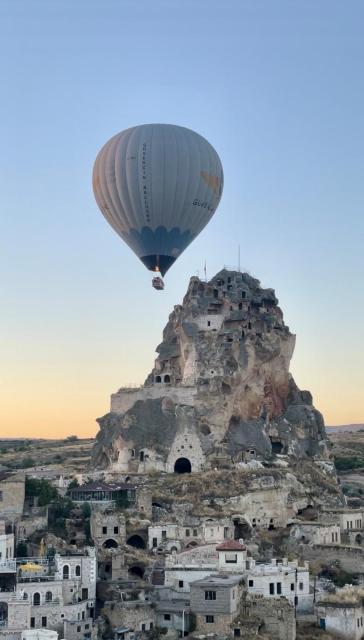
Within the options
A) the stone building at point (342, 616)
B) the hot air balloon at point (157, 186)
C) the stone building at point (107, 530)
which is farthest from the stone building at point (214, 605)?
the hot air balloon at point (157, 186)

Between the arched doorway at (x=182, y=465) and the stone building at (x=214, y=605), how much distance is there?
19.6 m

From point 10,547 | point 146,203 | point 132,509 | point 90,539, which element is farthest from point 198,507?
point 146,203

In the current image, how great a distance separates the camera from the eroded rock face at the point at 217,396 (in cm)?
6881

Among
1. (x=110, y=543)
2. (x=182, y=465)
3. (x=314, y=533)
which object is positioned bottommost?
(x=110, y=543)

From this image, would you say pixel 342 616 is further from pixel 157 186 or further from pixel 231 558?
pixel 157 186

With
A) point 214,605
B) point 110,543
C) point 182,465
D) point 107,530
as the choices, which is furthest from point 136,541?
point 214,605

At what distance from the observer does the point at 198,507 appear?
2425 inches

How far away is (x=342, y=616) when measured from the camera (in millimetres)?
49812

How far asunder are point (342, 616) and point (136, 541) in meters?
12.8

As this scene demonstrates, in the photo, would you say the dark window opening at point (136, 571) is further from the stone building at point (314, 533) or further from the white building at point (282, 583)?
the stone building at point (314, 533)

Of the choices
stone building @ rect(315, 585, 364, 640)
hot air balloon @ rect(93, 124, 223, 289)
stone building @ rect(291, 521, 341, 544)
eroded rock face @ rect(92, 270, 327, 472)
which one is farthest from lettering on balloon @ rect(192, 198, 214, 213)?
stone building @ rect(315, 585, 364, 640)

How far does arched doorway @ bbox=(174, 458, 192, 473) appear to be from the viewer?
68.2 meters

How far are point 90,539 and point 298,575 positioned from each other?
11.0 metres

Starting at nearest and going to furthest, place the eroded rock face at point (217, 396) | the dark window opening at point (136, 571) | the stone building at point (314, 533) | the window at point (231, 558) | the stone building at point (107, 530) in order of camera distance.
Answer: the window at point (231, 558) → the dark window opening at point (136, 571) → the stone building at point (107, 530) → the stone building at point (314, 533) → the eroded rock face at point (217, 396)
